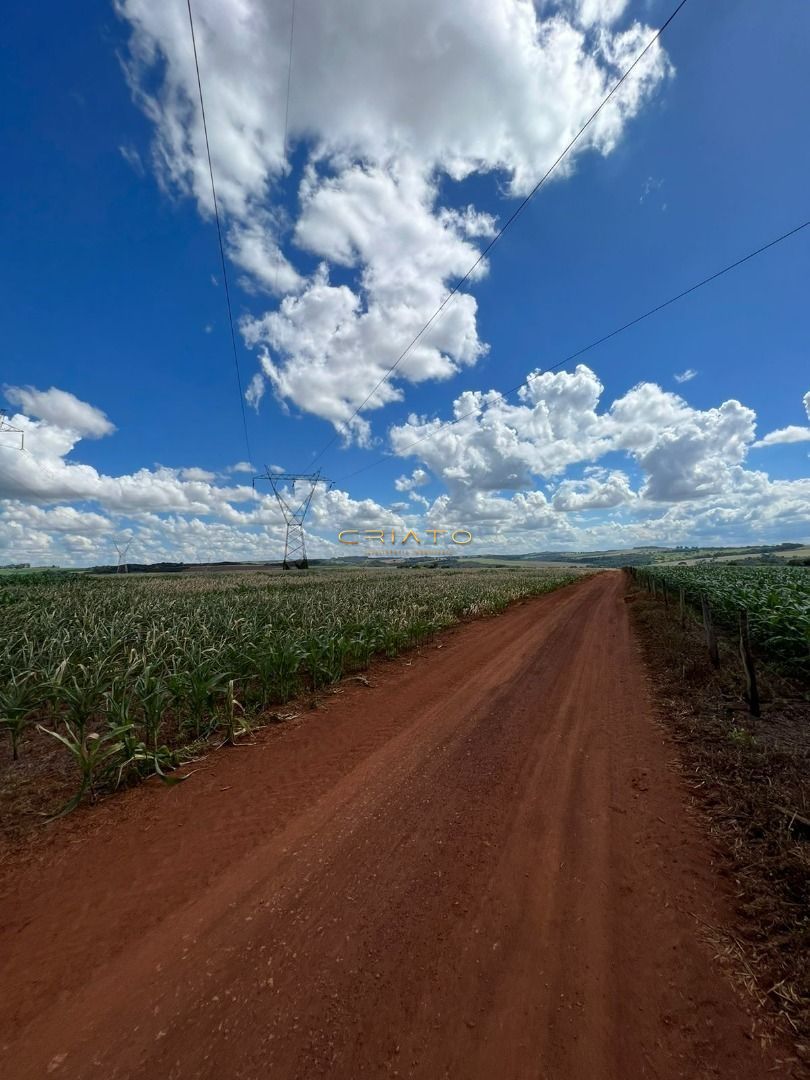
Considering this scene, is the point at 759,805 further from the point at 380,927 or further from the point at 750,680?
the point at 380,927

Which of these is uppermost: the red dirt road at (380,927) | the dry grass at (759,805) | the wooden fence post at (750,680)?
the wooden fence post at (750,680)

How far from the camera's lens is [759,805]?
435 centimetres

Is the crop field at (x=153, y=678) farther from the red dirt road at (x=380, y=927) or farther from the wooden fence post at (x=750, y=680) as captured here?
the wooden fence post at (x=750, y=680)

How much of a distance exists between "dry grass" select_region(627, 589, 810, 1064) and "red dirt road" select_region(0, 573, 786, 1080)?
0.78 ft

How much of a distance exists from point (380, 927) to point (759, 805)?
13.0ft

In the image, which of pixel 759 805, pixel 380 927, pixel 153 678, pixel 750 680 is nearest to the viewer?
pixel 380 927

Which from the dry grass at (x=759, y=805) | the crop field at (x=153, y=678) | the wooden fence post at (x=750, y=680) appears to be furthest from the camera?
the wooden fence post at (x=750, y=680)

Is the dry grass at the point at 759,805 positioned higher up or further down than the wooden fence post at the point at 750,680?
further down

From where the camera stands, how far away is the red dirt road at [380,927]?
7.64 ft

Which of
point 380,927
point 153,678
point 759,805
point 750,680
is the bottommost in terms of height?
point 380,927

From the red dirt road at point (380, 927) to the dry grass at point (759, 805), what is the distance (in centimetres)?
24

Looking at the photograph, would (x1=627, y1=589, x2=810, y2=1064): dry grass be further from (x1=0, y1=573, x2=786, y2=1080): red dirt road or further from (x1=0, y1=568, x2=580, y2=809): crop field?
(x1=0, y1=568, x2=580, y2=809): crop field

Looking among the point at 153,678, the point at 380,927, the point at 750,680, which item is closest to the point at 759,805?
the point at 750,680

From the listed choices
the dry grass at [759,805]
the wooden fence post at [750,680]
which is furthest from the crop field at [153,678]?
the wooden fence post at [750,680]
